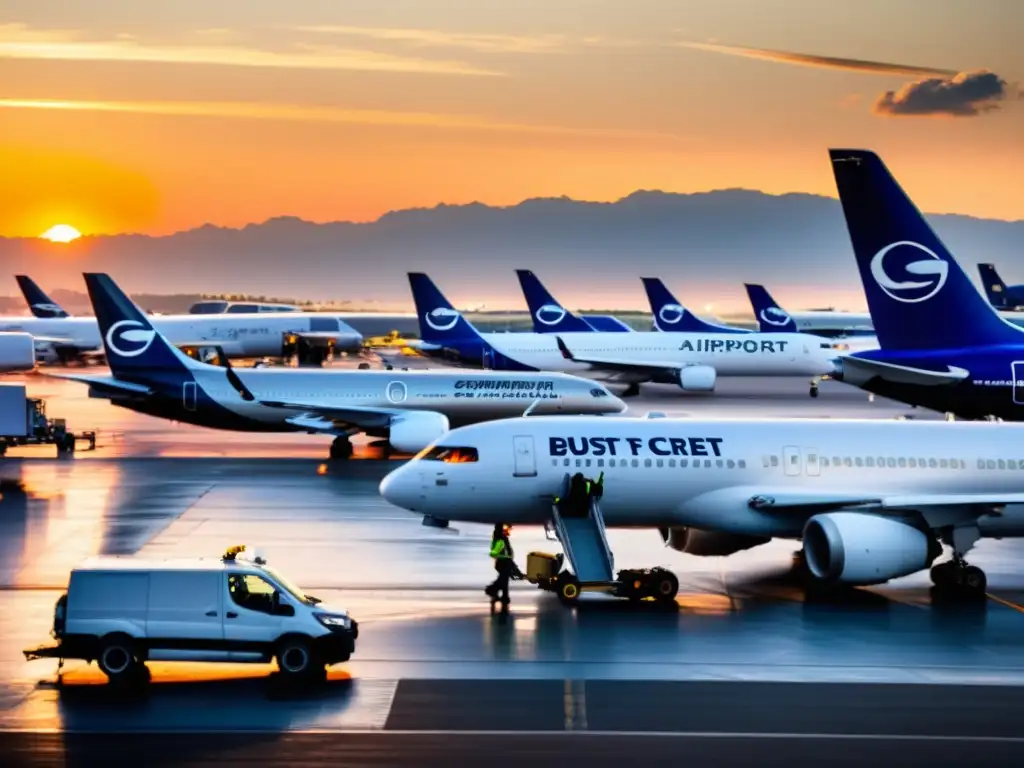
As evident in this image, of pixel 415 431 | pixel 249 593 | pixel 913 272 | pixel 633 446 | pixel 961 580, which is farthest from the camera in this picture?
pixel 415 431

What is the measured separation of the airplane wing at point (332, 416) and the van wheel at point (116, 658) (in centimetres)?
3864

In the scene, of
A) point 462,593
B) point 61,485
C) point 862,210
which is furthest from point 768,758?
point 61,485

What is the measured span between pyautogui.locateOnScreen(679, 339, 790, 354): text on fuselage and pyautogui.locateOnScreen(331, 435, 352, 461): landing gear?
2027 inches

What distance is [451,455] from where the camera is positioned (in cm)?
3547

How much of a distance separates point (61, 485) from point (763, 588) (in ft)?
91.8

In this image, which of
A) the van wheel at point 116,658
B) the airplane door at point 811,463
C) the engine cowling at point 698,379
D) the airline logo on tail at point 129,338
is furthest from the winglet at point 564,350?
the van wheel at point 116,658

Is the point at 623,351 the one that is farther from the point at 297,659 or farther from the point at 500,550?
the point at 297,659

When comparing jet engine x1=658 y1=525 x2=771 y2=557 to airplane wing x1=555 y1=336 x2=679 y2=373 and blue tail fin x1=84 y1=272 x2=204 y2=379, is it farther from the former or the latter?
airplane wing x1=555 y1=336 x2=679 y2=373

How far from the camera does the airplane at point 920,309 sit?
4350 centimetres

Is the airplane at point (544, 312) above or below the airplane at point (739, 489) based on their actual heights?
above

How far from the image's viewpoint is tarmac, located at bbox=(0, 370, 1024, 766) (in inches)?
894

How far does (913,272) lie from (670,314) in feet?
329

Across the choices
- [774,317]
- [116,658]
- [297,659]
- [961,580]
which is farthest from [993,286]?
[116,658]

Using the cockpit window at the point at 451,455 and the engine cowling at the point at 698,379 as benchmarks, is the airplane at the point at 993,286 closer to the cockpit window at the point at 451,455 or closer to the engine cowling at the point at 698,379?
the engine cowling at the point at 698,379
